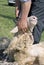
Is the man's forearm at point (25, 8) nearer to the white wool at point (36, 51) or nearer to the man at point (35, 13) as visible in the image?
the man at point (35, 13)

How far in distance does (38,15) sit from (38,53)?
44.3 inches

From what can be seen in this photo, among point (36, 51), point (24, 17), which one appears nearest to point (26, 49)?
point (36, 51)

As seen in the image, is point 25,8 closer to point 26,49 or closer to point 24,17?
point 24,17

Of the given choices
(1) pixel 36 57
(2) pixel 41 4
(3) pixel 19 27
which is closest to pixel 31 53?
(1) pixel 36 57

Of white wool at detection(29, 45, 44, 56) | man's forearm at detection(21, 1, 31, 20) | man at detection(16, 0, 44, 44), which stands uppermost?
man's forearm at detection(21, 1, 31, 20)

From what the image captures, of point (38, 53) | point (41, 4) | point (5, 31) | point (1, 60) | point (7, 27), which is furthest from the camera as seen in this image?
point (7, 27)

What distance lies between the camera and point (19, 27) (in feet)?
14.4

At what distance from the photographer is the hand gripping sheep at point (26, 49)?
434 centimetres

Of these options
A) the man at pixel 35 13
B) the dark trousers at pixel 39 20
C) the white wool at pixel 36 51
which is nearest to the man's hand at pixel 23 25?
the man at pixel 35 13

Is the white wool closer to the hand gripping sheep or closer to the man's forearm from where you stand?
the hand gripping sheep

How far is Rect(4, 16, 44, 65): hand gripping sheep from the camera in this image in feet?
14.3

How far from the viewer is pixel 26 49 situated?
440 centimetres

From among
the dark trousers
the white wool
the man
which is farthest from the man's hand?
the dark trousers

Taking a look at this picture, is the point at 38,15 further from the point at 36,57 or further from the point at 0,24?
the point at 0,24
